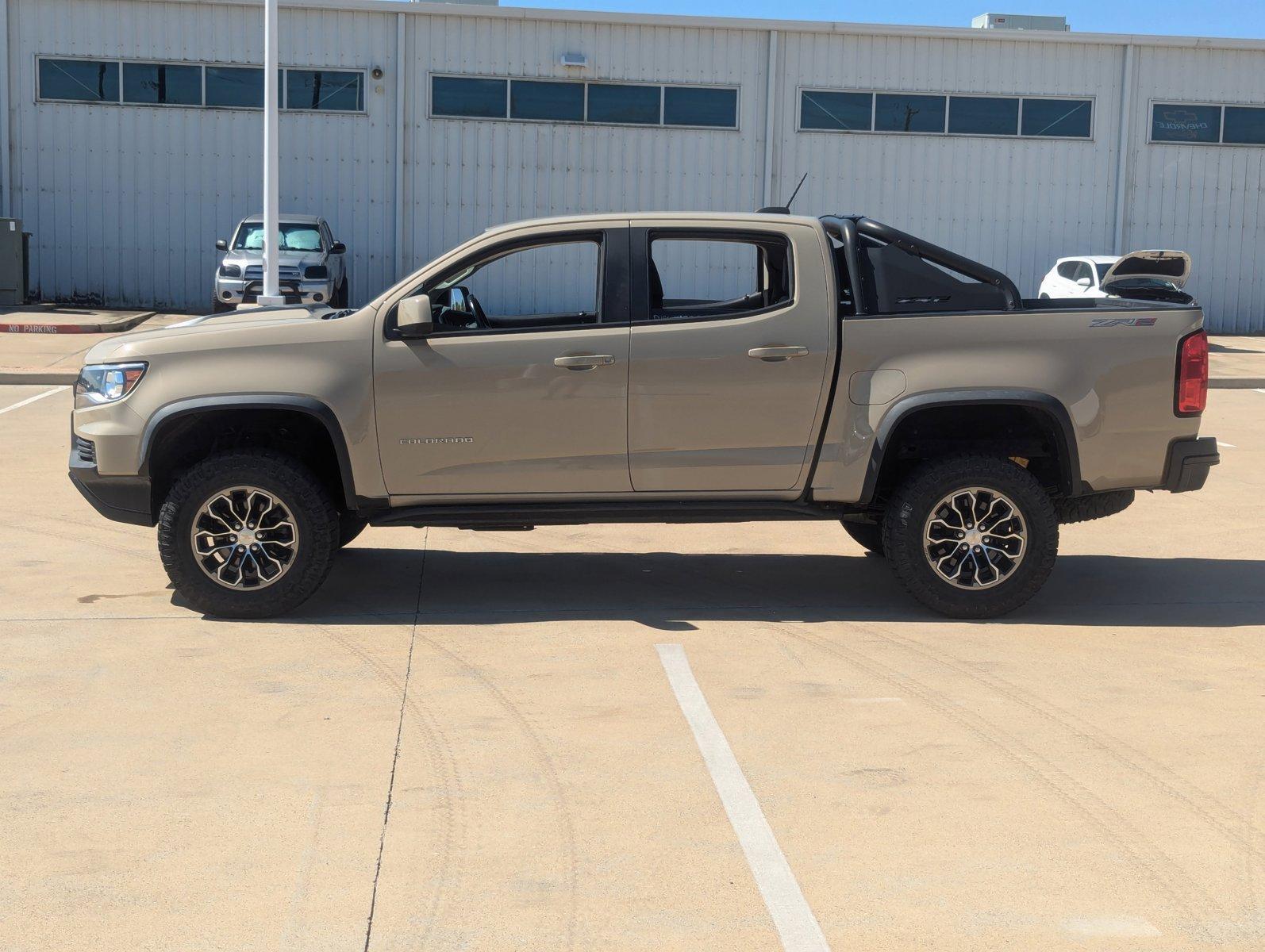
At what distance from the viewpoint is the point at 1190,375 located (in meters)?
6.87

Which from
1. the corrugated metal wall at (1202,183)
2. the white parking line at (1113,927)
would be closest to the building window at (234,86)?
the corrugated metal wall at (1202,183)

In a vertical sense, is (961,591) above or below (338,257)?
below

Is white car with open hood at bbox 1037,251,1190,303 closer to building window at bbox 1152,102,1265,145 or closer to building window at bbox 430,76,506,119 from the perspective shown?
building window at bbox 1152,102,1265,145

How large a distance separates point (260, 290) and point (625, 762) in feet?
62.5

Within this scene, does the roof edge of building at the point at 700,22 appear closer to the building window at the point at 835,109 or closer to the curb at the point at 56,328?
the building window at the point at 835,109

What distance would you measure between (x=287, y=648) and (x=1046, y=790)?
3.32m

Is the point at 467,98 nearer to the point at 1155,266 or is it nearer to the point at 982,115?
the point at 982,115

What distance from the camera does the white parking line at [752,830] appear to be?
3.69 m

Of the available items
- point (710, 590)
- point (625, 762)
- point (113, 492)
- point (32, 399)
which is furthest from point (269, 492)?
point (32, 399)

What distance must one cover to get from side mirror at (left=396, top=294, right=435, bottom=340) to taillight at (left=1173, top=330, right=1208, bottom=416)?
3.51 metres

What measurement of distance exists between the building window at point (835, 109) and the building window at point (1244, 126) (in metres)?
7.01

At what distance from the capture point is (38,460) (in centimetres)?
1150

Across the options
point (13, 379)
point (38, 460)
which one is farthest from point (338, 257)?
point (38, 460)

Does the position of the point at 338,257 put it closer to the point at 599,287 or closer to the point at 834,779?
the point at 599,287
